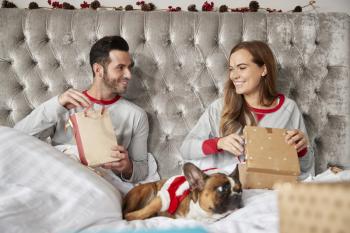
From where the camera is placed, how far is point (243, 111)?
4.79ft

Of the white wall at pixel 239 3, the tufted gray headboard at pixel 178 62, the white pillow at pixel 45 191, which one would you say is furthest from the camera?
the white wall at pixel 239 3

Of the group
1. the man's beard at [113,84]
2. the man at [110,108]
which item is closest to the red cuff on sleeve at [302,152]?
the man at [110,108]

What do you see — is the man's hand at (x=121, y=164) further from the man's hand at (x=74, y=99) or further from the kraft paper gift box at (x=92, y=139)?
the man's hand at (x=74, y=99)

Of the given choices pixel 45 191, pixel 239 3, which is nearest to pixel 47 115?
pixel 45 191

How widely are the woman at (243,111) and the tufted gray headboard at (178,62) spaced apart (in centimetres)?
14

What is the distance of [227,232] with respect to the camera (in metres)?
0.99

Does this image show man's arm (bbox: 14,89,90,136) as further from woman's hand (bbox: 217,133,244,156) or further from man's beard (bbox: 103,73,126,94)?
woman's hand (bbox: 217,133,244,156)

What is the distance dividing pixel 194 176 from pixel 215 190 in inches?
3.0

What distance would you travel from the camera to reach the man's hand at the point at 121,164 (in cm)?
129

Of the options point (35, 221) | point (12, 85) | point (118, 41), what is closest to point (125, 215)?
point (35, 221)

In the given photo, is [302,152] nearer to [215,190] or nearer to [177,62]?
[215,190]

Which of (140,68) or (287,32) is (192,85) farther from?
(287,32)

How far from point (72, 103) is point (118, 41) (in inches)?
12.2

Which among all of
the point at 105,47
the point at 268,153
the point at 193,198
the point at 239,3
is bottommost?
the point at 193,198
